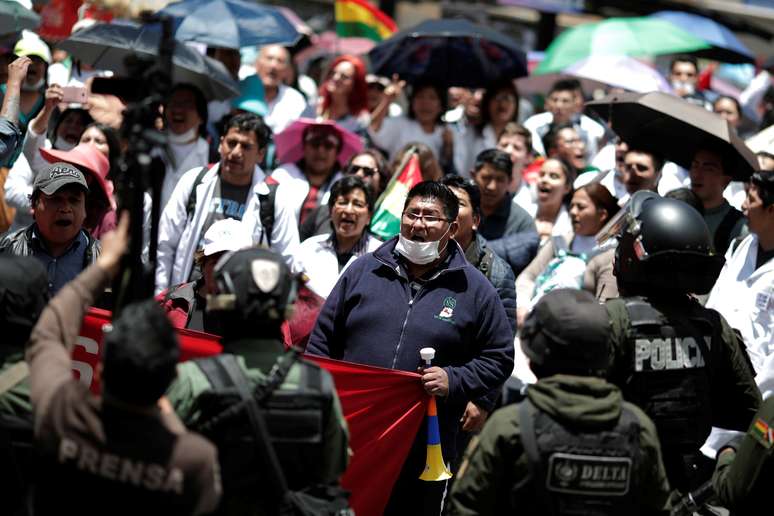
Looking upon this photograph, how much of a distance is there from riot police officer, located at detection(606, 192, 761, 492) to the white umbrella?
6382mm

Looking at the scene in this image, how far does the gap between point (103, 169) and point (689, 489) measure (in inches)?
185

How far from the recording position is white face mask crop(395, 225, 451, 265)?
6.51 m

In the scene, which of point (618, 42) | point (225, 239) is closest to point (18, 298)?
point (225, 239)

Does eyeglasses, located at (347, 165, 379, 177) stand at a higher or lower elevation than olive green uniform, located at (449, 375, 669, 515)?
higher

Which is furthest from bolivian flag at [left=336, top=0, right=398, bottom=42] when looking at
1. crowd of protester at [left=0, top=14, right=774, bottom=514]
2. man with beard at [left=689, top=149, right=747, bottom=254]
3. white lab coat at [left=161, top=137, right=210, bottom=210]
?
man with beard at [left=689, top=149, right=747, bottom=254]

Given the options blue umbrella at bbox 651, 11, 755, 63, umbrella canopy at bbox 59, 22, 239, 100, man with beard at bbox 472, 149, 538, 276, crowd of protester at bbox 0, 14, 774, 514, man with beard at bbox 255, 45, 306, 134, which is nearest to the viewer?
crowd of protester at bbox 0, 14, 774, 514

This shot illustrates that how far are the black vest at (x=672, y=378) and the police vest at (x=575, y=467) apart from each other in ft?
2.51

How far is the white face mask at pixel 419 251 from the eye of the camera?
21.4 ft

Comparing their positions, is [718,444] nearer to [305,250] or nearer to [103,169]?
[305,250]

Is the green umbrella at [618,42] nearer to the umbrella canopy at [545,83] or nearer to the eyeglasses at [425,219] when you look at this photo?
the umbrella canopy at [545,83]

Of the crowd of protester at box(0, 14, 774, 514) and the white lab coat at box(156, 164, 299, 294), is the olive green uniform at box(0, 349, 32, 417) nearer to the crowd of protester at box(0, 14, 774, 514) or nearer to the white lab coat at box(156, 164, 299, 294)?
the crowd of protester at box(0, 14, 774, 514)

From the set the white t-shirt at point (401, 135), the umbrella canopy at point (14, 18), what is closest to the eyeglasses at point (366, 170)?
the white t-shirt at point (401, 135)

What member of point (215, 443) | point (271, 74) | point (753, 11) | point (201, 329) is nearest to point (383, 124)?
point (271, 74)

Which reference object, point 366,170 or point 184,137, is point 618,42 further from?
point 184,137
